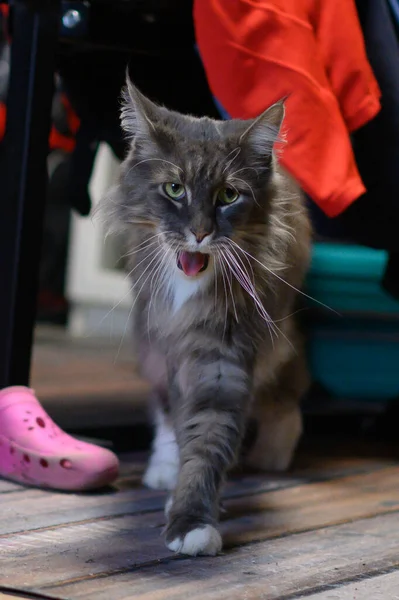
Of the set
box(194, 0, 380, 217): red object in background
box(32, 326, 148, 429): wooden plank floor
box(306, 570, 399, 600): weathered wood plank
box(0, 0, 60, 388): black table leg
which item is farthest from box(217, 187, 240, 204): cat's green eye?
box(32, 326, 148, 429): wooden plank floor

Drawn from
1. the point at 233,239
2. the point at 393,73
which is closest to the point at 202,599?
the point at 233,239

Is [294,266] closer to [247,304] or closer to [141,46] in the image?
[247,304]

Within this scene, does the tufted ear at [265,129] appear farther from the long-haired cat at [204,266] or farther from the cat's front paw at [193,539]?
the cat's front paw at [193,539]

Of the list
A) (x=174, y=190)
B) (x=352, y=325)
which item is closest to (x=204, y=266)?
(x=174, y=190)

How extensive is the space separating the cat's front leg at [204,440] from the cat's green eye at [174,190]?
0.28 meters

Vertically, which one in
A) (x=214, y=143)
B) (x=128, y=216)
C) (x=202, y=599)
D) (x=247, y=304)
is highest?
(x=214, y=143)

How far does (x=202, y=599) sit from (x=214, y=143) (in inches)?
28.6

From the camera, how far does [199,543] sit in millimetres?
1261

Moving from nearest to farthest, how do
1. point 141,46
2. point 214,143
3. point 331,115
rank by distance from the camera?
point 214,143, point 331,115, point 141,46

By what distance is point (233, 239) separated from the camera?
144cm

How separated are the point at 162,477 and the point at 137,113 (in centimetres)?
69

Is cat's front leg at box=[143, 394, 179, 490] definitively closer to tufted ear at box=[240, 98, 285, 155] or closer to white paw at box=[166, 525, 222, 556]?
white paw at box=[166, 525, 222, 556]

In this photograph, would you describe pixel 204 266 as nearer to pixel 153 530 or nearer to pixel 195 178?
pixel 195 178

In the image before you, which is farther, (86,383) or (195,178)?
(86,383)
